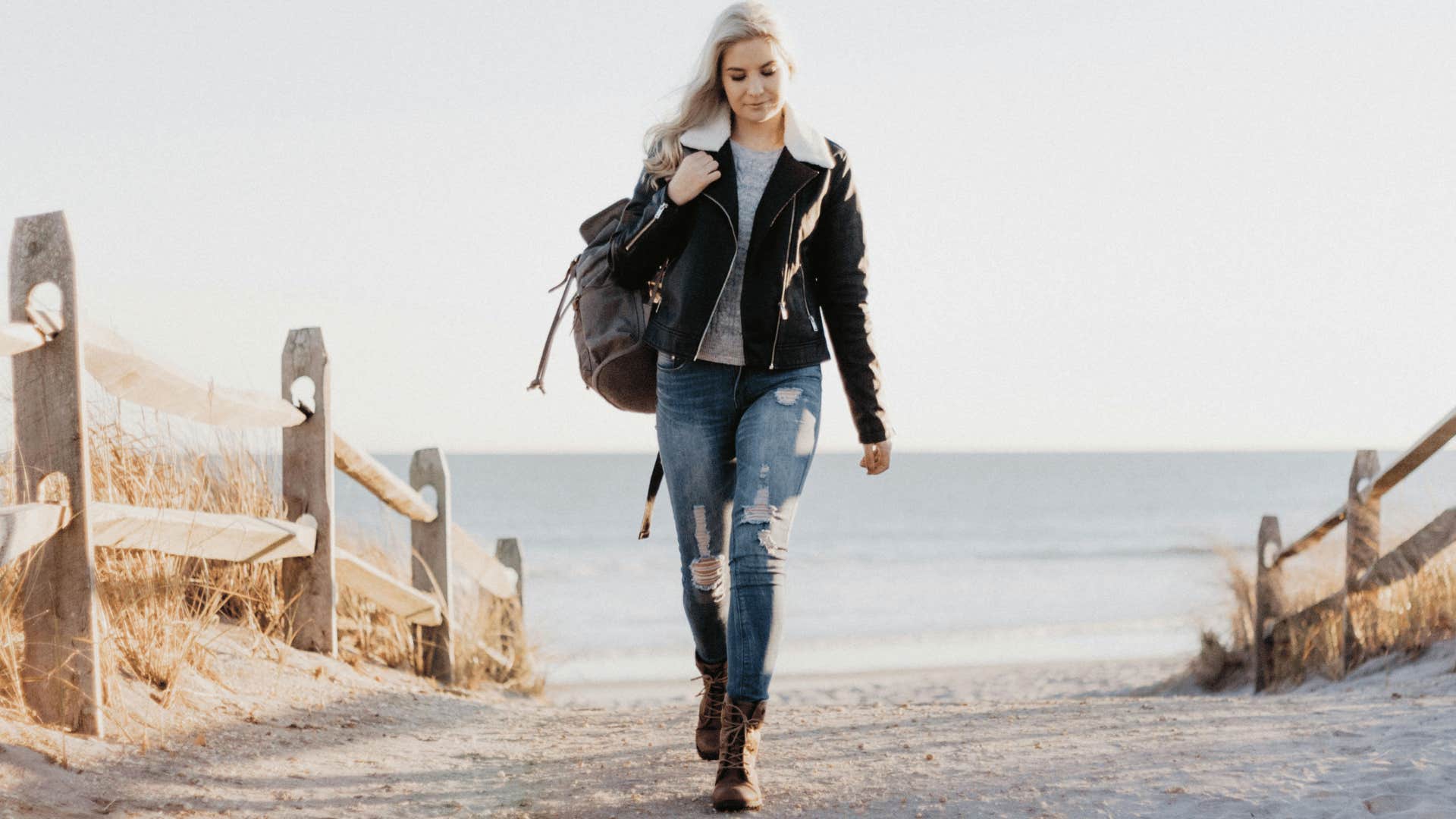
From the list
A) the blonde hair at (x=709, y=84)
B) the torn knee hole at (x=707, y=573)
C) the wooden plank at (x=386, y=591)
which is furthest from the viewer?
the wooden plank at (x=386, y=591)

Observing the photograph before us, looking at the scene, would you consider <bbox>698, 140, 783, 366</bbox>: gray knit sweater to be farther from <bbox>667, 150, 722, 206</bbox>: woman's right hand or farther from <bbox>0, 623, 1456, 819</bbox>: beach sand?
<bbox>0, 623, 1456, 819</bbox>: beach sand

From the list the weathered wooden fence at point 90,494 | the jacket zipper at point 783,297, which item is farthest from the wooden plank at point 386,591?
the jacket zipper at point 783,297

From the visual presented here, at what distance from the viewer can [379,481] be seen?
5.16 metres

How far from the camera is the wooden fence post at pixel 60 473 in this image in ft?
9.64

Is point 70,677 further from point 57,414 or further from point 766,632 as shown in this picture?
point 766,632

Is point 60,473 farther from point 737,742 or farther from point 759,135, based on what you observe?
point 759,135

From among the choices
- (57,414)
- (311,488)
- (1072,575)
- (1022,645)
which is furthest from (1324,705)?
(1072,575)

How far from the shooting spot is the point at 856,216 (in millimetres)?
3025

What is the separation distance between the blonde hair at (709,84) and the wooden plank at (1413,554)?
4.38 metres

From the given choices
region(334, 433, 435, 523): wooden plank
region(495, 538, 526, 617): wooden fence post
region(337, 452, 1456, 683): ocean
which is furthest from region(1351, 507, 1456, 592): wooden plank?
region(334, 433, 435, 523): wooden plank

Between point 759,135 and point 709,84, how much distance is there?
18 cm

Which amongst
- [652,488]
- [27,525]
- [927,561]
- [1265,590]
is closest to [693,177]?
[652,488]

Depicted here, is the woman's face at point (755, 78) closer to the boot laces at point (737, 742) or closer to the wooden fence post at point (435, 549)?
the boot laces at point (737, 742)

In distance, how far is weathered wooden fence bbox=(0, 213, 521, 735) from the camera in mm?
2936
